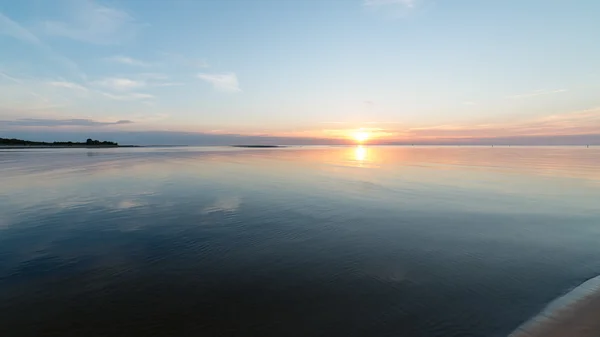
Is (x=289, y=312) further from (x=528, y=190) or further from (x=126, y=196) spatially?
(x=528, y=190)

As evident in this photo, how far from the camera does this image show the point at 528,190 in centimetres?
2306

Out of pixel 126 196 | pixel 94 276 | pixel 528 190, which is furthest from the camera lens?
pixel 528 190

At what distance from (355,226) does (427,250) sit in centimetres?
367

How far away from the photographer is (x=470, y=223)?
13.7 meters

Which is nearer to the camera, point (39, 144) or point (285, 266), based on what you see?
point (285, 266)

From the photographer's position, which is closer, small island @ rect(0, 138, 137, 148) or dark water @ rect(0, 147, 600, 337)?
dark water @ rect(0, 147, 600, 337)

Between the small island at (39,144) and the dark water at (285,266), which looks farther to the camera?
the small island at (39,144)

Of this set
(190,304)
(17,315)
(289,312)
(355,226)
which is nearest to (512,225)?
(355,226)

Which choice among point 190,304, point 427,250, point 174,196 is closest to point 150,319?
point 190,304

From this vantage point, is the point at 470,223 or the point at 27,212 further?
the point at 27,212

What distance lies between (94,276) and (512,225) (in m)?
16.8

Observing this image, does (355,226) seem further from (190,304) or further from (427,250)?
(190,304)

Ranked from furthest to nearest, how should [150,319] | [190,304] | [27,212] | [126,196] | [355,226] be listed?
[126,196]
[27,212]
[355,226]
[190,304]
[150,319]

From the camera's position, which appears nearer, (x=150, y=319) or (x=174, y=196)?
(x=150, y=319)
